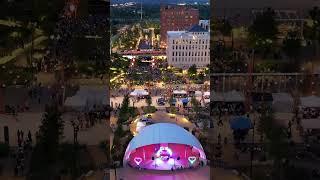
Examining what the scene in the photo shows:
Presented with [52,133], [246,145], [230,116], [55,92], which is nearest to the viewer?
[52,133]

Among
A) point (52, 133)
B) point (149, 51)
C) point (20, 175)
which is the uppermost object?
point (149, 51)

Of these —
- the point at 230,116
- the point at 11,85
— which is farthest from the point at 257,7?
the point at 11,85

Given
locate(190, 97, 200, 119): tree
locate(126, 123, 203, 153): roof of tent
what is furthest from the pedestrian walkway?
locate(126, 123, 203, 153): roof of tent

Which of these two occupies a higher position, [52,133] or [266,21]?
[266,21]

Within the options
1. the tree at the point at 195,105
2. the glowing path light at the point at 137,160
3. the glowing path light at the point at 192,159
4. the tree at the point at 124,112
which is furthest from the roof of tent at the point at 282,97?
the glowing path light at the point at 137,160

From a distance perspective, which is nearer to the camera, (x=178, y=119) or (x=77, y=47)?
(x=178, y=119)

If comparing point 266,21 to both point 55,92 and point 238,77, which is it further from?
point 55,92

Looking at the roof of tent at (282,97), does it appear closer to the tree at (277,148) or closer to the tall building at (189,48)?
the tall building at (189,48)
